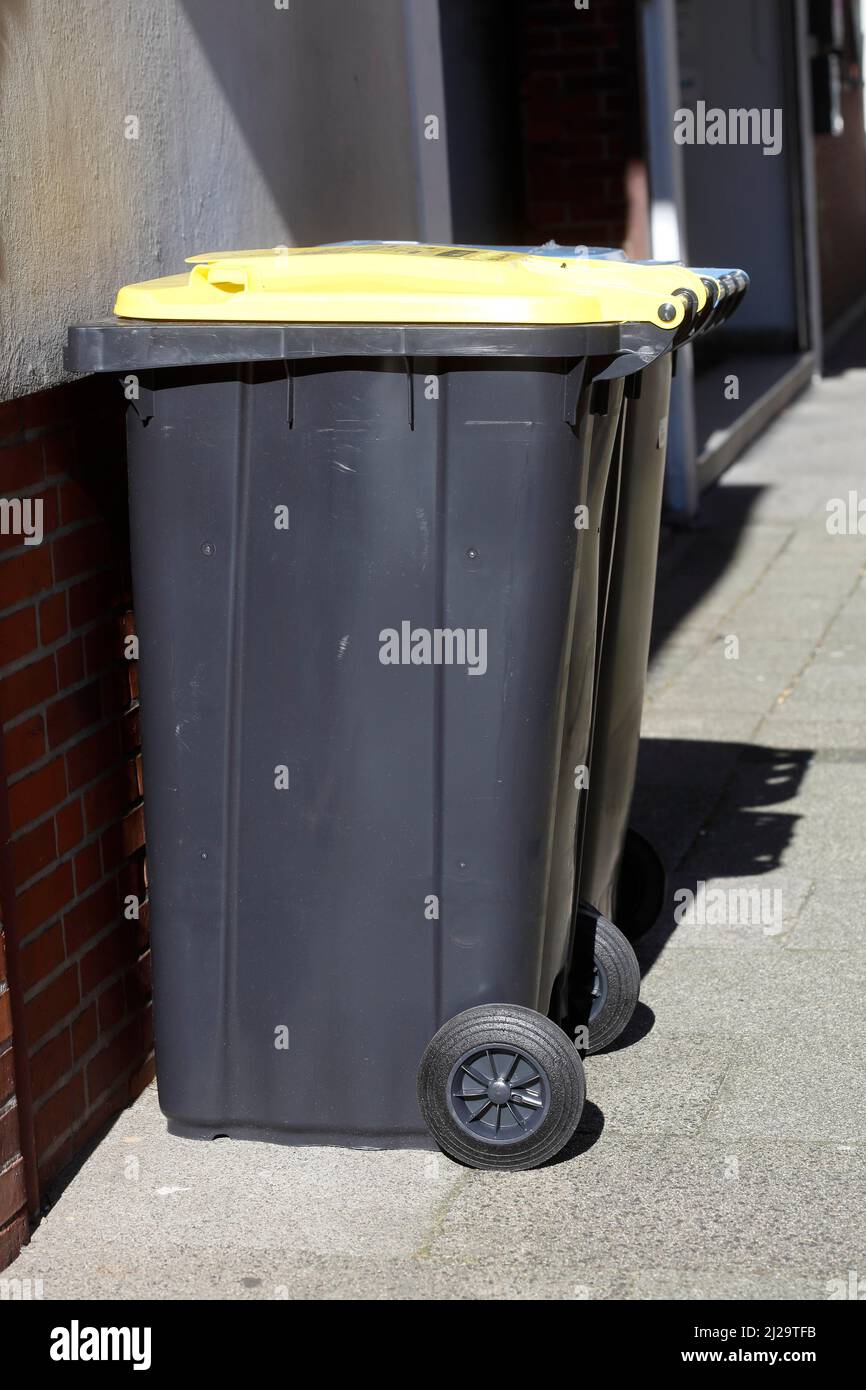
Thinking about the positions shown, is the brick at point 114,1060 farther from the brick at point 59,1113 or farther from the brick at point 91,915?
the brick at point 91,915

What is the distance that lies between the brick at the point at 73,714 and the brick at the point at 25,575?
9.2 inches

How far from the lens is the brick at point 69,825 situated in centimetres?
354

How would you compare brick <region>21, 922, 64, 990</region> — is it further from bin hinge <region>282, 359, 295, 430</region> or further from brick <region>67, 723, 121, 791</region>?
bin hinge <region>282, 359, 295, 430</region>

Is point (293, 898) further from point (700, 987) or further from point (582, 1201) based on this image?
point (700, 987)

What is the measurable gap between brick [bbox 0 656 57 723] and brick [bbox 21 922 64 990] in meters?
0.43

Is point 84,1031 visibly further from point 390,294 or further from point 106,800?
point 390,294

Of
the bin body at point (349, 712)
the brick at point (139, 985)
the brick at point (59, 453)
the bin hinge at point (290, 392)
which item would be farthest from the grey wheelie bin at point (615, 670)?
the brick at point (59, 453)

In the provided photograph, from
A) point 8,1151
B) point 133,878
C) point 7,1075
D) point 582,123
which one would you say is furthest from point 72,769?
point 582,123

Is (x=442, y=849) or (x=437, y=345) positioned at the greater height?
(x=437, y=345)

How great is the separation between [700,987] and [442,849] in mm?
1211

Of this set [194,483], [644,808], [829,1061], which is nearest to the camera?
A: [194,483]

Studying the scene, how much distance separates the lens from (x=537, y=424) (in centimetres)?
327

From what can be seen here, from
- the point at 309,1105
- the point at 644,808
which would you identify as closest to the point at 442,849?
the point at 309,1105

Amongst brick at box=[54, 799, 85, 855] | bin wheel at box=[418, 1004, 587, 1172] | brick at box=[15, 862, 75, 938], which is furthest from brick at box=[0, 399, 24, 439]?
bin wheel at box=[418, 1004, 587, 1172]
